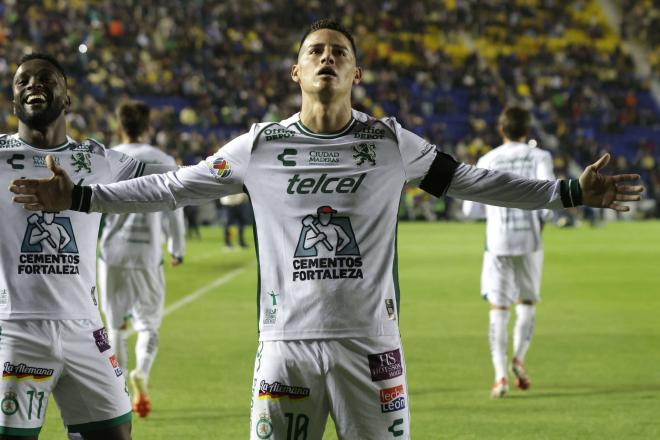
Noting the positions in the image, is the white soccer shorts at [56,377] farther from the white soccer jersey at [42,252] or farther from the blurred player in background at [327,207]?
the blurred player in background at [327,207]

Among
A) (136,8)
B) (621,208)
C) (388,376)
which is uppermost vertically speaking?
(136,8)

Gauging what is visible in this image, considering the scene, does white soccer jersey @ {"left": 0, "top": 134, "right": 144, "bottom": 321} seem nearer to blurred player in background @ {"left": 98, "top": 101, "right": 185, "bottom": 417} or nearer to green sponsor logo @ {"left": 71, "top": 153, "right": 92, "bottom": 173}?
green sponsor logo @ {"left": 71, "top": 153, "right": 92, "bottom": 173}

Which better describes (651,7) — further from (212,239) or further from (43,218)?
(43,218)

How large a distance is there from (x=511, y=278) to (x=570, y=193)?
5.75 m

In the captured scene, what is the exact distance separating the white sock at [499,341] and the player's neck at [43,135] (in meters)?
5.36

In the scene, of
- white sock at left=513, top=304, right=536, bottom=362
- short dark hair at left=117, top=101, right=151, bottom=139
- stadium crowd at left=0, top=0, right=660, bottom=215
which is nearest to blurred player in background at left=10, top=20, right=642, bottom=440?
short dark hair at left=117, top=101, right=151, bottom=139

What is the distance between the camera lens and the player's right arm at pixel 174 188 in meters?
4.43

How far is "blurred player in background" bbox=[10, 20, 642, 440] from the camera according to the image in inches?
171

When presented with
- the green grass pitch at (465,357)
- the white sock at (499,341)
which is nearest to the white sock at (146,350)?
the green grass pitch at (465,357)

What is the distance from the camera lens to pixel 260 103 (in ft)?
136

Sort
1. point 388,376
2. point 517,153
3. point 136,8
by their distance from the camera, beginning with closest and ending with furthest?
point 388,376 < point 517,153 < point 136,8

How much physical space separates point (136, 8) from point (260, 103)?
7.52 metres

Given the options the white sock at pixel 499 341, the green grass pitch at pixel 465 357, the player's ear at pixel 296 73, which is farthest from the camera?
the white sock at pixel 499 341

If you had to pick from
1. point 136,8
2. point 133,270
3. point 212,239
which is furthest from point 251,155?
point 136,8
